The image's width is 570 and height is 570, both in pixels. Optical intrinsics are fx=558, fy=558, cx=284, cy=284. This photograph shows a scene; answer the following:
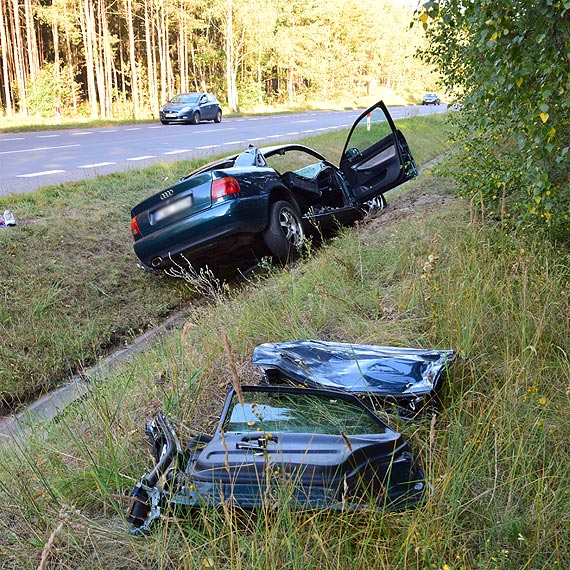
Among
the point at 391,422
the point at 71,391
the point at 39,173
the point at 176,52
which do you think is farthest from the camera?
the point at 176,52

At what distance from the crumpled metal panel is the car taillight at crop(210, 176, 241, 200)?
121 inches

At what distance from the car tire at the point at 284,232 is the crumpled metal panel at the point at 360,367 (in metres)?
3.09

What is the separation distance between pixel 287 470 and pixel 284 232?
4.61 m

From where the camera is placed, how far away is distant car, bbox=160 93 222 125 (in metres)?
24.0

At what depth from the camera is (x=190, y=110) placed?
24.2m

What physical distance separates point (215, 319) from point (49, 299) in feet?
7.99

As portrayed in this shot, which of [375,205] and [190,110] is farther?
[190,110]

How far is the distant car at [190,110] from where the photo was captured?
24031mm

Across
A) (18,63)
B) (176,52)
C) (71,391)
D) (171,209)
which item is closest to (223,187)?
(171,209)

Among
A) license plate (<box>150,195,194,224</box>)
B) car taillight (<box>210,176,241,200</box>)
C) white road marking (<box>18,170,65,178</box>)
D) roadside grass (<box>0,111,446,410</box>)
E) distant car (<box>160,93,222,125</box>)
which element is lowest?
roadside grass (<box>0,111,446,410</box>)

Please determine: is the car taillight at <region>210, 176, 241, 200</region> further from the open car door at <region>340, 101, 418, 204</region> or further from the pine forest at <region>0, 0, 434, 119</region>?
the pine forest at <region>0, 0, 434, 119</region>

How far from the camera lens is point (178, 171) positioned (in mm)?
10711

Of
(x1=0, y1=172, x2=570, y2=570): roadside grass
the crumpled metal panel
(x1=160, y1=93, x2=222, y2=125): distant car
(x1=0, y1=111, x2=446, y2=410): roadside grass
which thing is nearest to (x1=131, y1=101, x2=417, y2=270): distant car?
(x1=0, y1=111, x2=446, y2=410): roadside grass

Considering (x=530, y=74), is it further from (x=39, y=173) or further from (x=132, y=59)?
(x=132, y=59)
